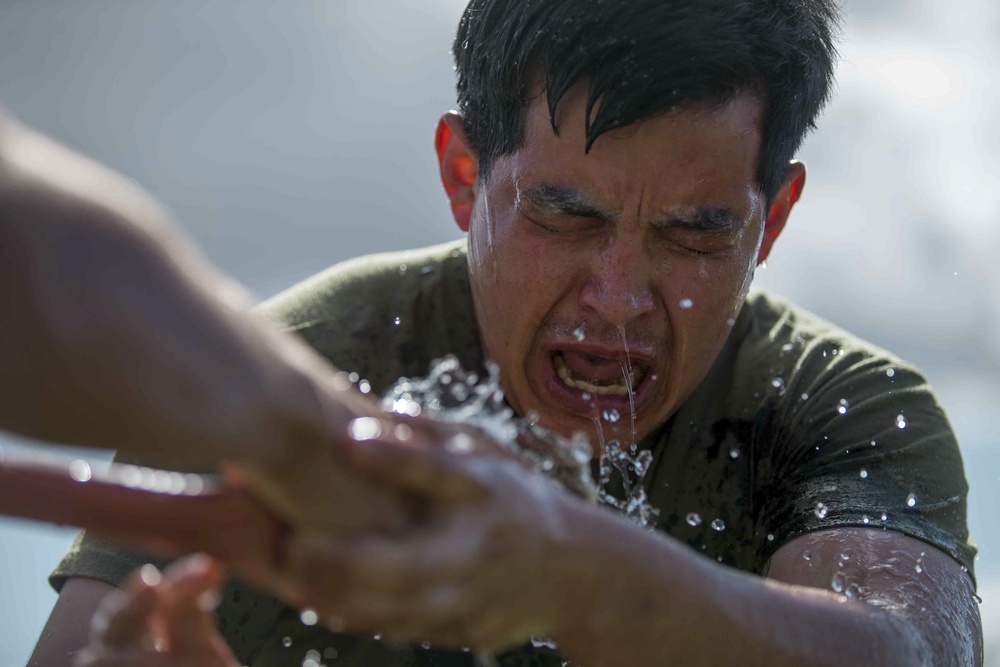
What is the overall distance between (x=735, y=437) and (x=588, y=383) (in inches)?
17.6

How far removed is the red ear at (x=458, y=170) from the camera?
2.62 m

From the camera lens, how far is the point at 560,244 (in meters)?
2.24

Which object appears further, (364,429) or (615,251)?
(615,251)

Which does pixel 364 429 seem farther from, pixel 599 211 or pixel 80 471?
pixel 599 211

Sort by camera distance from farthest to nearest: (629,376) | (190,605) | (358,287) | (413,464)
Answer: (358,287)
(629,376)
(190,605)
(413,464)

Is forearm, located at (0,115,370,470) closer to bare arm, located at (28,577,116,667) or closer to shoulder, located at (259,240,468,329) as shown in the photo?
bare arm, located at (28,577,116,667)

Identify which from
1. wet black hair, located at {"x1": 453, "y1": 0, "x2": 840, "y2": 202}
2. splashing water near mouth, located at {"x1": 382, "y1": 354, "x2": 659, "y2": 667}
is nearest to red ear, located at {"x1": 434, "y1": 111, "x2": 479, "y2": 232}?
wet black hair, located at {"x1": 453, "y1": 0, "x2": 840, "y2": 202}

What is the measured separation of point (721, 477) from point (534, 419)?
46 cm

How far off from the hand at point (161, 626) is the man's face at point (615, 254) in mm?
994

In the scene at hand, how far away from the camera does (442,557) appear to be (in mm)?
1081

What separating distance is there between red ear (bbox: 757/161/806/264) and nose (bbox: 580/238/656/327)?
490 mm

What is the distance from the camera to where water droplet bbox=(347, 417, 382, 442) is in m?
1.11

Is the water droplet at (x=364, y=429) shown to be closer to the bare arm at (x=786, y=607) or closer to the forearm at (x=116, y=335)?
the forearm at (x=116, y=335)

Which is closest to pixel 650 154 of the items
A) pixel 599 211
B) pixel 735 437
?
pixel 599 211
